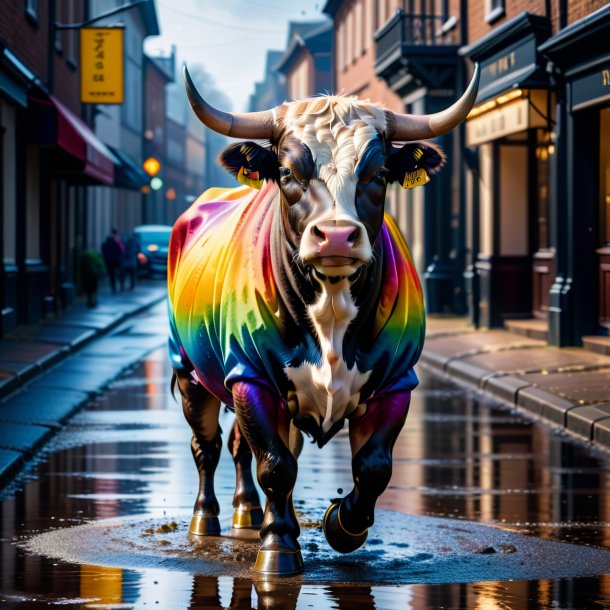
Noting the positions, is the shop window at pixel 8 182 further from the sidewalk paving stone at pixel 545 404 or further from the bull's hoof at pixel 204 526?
the bull's hoof at pixel 204 526

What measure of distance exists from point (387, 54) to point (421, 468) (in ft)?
70.5

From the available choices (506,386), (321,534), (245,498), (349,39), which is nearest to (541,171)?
(506,386)

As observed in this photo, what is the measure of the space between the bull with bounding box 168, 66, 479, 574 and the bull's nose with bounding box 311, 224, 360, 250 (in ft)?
0.54

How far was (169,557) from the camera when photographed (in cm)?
A: 677

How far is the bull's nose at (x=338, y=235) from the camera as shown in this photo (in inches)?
225

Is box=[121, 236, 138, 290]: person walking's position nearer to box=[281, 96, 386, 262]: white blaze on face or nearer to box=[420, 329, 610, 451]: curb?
box=[420, 329, 610, 451]: curb

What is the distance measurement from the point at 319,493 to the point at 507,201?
53.0 ft

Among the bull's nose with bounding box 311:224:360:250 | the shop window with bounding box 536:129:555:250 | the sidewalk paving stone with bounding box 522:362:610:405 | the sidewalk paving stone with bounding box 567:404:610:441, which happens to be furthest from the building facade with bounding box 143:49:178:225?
the bull's nose with bounding box 311:224:360:250

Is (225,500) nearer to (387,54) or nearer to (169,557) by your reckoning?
(169,557)

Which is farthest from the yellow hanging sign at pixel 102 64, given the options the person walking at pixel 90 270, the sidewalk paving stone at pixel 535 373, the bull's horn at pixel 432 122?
the bull's horn at pixel 432 122

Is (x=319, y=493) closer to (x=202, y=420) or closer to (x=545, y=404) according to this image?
(x=202, y=420)

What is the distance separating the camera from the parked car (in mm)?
47562

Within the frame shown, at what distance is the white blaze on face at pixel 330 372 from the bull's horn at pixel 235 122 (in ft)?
2.62

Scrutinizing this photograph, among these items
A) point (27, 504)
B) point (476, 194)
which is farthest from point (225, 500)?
point (476, 194)
